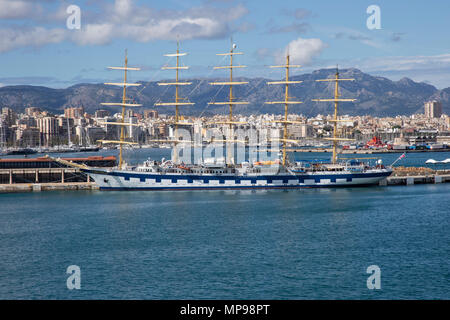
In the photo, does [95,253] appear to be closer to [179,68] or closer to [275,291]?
[275,291]

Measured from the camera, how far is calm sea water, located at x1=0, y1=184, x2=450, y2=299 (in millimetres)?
19422

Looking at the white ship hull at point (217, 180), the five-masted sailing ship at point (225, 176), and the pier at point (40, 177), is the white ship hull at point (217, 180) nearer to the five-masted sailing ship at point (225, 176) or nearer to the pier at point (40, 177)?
the five-masted sailing ship at point (225, 176)

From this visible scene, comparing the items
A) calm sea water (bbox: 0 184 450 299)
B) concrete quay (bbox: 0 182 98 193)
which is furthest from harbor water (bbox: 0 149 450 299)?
concrete quay (bbox: 0 182 98 193)

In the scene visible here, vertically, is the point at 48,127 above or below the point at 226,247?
above

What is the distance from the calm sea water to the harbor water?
6 cm

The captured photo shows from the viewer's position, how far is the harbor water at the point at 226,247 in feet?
63.7

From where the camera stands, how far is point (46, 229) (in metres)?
29.8

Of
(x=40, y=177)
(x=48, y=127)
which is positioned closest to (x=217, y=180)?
(x=40, y=177)

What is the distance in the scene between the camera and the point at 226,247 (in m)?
25.0

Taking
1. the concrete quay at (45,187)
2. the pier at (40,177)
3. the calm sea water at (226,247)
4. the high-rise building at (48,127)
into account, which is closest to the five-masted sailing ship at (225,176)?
the concrete quay at (45,187)

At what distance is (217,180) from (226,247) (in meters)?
22.5

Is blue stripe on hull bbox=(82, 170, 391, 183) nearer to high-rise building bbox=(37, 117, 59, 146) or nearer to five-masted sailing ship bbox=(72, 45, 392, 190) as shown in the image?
five-masted sailing ship bbox=(72, 45, 392, 190)

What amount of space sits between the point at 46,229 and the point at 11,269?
816cm

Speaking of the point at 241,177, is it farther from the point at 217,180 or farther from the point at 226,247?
the point at 226,247
